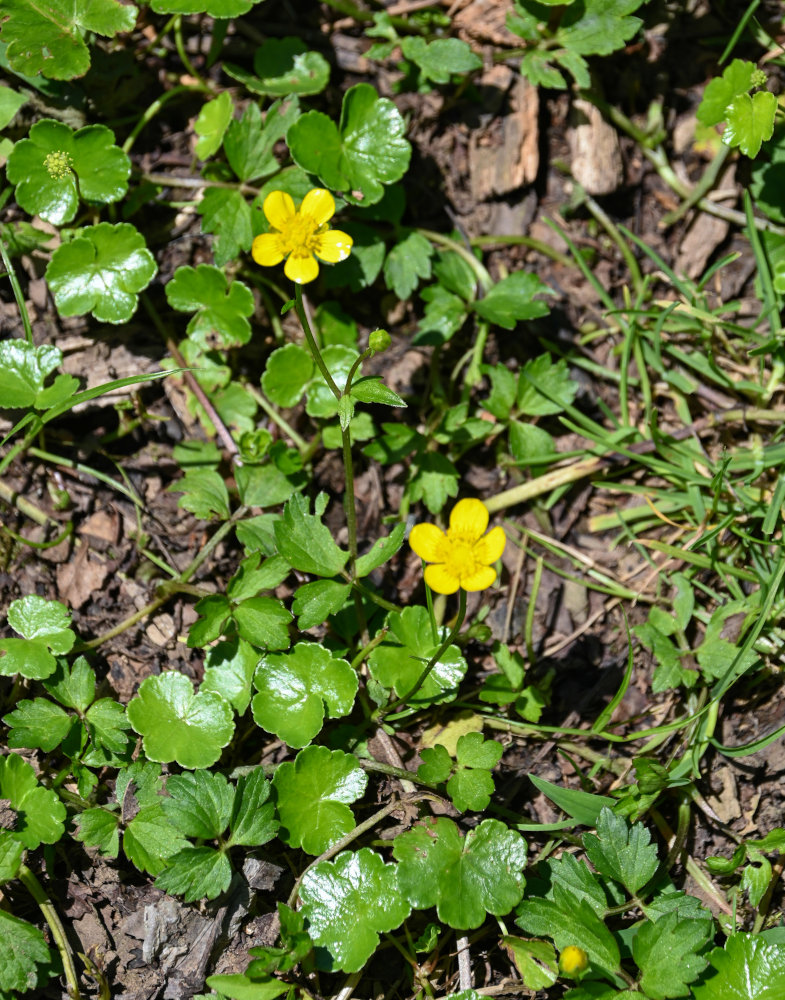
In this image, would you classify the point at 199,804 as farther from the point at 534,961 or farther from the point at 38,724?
the point at 534,961

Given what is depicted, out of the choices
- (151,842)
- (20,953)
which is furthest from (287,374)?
(20,953)

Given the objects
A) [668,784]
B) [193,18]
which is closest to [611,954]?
[668,784]

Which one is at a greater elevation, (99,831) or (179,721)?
(179,721)

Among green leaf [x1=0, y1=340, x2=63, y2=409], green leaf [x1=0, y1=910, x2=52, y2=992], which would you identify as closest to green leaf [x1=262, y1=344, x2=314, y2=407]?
green leaf [x1=0, y1=340, x2=63, y2=409]

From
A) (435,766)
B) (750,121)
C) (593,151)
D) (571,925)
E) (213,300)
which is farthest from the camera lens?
(593,151)

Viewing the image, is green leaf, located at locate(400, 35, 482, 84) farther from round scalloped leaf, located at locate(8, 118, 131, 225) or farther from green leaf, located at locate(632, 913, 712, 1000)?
green leaf, located at locate(632, 913, 712, 1000)
